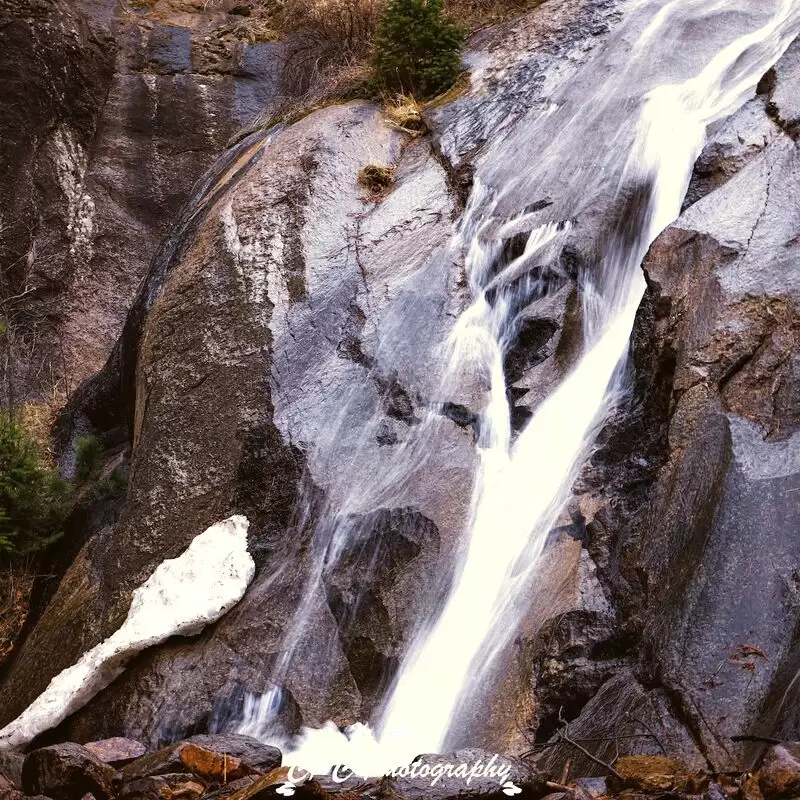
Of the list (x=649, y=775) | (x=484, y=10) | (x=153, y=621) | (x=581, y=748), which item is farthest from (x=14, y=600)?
(x=484, y=10)

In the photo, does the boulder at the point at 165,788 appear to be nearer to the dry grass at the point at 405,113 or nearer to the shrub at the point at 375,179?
the shrub at the point at 375,179

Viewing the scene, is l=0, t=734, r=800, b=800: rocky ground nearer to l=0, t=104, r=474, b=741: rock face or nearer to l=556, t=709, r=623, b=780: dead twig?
l=556, t=709, r=623, b=780: dead twig

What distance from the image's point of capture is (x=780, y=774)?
387 centimetres

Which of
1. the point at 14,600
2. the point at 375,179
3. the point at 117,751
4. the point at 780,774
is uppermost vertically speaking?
the point at 375,179

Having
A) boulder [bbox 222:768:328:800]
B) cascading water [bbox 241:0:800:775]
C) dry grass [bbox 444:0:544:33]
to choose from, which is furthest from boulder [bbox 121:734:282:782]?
dry grass [bbox 444:0:544:33]

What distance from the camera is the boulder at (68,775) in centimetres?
467

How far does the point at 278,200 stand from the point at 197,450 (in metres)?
2.40

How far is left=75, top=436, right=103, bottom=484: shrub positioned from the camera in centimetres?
988

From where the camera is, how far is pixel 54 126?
13.0 metres

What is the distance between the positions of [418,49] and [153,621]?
627 centimetres

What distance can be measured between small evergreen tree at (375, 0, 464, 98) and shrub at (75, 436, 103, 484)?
14.6ft

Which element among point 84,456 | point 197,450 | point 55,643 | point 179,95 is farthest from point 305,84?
point 55,643

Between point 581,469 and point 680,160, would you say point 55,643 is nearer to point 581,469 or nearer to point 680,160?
point 581,469

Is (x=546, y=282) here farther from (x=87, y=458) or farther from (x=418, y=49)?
(x=87, y=458)
